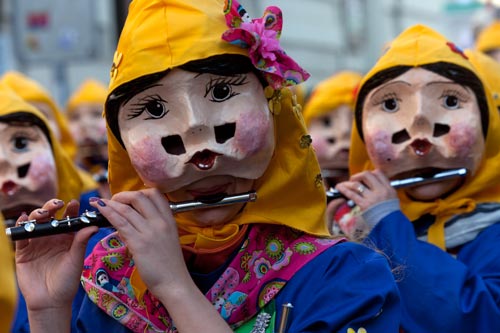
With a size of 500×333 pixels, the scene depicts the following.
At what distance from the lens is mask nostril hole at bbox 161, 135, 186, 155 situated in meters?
2.70

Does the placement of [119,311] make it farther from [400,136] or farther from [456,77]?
[456,77]

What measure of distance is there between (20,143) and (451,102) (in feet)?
5.52

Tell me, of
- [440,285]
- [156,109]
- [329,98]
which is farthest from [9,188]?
[329,98]

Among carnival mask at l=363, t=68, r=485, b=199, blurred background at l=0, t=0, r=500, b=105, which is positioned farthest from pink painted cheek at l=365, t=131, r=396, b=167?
blurred background at l=0, t=0, r=500, b=105

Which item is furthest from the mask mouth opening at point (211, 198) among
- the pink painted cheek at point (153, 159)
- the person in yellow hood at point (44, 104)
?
the person in yellow hood at point (44, 104)

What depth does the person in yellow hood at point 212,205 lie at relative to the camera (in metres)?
2.63

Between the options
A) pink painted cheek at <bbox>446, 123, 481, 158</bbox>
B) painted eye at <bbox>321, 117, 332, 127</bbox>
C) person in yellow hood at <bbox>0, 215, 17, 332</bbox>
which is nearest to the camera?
person in yellow hood at <bbox>0, 215, 17, 332</bbox>

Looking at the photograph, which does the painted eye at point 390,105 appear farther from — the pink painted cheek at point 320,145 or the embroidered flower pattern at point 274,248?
the pink painted cheek at point 320,145

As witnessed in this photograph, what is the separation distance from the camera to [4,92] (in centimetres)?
423

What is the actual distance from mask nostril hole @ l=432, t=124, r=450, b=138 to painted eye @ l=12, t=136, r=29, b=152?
5.20 feet

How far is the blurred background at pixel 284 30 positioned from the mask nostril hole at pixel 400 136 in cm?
444

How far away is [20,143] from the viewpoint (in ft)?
13.1

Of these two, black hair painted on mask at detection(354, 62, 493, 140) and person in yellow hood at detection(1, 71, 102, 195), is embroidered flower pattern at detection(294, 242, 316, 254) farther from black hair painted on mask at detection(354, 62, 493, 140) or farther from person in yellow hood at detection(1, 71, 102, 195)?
person in yellow hood at detection(1, 71, 102, 195)

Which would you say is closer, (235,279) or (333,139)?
(235,279)
